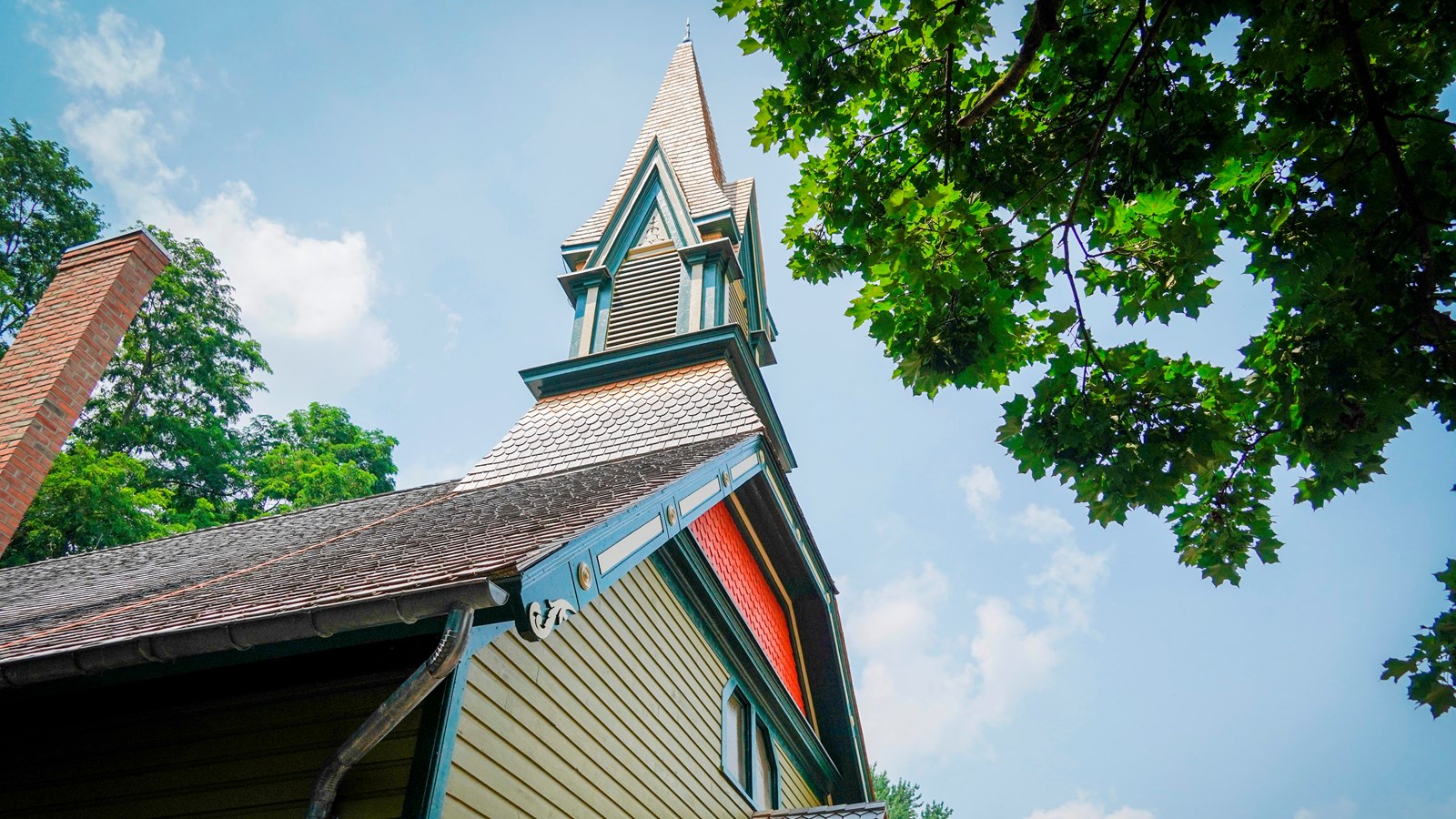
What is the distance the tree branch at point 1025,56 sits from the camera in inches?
179

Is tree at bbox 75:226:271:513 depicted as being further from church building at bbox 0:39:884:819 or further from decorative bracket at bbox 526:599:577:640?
decorative bracket at bbox 526:599:577:640

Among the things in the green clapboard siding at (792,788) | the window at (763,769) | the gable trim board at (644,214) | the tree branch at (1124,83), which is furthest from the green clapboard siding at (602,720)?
the gable trim board at (644,214)

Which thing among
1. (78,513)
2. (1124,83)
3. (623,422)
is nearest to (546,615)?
(1124,83)

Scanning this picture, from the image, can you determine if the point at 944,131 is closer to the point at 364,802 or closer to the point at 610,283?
the point at 364,802

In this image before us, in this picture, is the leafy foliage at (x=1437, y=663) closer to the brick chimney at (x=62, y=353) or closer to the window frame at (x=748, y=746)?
the window frame at (x=748, y=746)

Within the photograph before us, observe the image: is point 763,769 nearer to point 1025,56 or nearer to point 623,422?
point 623,422

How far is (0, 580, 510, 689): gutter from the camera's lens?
3.72m

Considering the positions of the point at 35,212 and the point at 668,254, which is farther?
the point at 35,212

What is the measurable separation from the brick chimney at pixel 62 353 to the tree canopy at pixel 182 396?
51.2 ft

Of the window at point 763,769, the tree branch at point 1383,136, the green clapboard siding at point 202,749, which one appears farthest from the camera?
the window at point 763,769

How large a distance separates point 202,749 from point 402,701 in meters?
1.63

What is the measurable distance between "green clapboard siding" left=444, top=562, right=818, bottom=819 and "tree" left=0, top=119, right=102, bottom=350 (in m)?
27.4

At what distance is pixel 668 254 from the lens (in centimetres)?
1396

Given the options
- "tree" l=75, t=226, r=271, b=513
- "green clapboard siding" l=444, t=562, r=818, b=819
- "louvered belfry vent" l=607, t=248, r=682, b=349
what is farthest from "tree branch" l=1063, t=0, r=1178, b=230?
"tree" l=75, t=226, r=271, b=513
